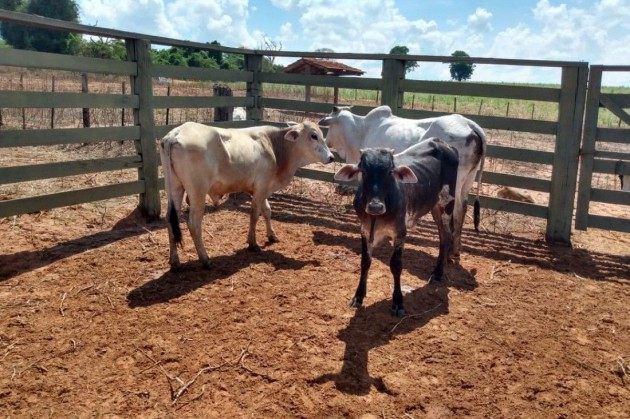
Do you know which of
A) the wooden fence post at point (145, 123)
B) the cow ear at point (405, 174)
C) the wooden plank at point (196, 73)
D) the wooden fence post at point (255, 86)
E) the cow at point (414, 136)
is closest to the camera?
the cow ear at point (405, 174)

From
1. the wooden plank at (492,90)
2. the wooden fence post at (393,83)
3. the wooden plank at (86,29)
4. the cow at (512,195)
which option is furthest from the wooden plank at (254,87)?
the cow at (512,195)

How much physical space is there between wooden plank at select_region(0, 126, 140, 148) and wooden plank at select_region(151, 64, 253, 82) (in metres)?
0.94

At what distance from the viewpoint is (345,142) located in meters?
8.16

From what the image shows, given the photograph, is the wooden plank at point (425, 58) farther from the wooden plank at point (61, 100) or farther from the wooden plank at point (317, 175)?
the wooden plank at point (61, 100)

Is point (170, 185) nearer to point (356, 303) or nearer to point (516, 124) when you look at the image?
point (356, 303)

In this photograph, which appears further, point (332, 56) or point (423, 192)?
point (332, 56)

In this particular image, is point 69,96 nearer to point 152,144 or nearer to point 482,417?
point 152,144

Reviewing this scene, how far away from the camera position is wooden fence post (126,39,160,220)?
22.6 ft

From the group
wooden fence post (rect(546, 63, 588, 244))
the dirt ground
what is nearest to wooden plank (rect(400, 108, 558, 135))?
wooden fence post (rect(546, 63, 588, 244))

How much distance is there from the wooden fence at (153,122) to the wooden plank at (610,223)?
27 centimetres

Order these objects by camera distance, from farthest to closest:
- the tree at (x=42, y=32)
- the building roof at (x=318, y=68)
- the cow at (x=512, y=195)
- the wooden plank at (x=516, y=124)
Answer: the tree at (x=42, y=32)
the building roof at (x=318, y=68)
the cow at (x=512, y=195)
the wooden plank at (x=516, y=124)

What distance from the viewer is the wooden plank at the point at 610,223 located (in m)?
6.52

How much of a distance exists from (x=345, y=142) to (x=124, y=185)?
133 inches

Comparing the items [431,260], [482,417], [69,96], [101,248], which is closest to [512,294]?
[431,260]
